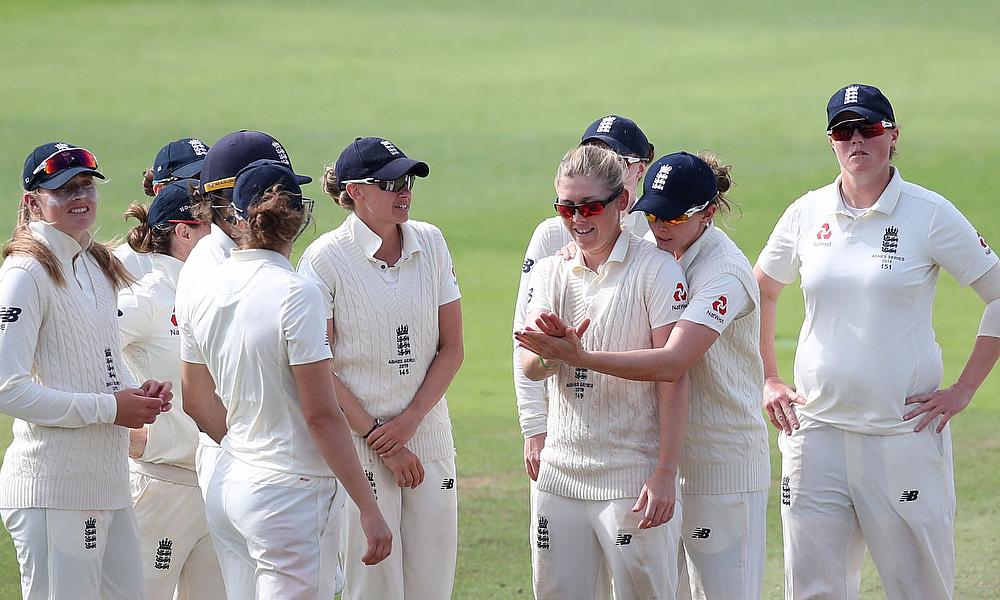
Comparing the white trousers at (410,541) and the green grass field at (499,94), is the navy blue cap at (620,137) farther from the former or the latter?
the green grass field at (499,94)

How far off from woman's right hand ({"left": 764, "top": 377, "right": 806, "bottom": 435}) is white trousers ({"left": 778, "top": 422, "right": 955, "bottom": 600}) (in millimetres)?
65

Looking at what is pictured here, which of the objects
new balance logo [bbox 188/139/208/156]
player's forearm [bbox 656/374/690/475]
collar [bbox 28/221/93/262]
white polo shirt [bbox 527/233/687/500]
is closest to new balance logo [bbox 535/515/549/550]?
white polo shirt [bbox 527/233/687/500]

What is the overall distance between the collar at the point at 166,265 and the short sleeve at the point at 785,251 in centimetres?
227

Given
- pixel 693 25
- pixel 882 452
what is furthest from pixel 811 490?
pixel 693 25

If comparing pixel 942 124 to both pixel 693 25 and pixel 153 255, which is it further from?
pixel 153 255

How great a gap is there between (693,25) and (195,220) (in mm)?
23722

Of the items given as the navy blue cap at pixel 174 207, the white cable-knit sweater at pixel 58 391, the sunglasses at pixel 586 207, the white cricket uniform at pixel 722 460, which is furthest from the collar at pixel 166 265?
the white cricket uniform at pixel 722 460

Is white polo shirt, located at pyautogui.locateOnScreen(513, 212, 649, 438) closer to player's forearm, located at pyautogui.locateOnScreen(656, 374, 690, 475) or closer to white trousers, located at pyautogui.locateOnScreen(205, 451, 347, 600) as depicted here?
player's forearm, located at pyautogui.locateOnScreen(656, 374, 690, 475)

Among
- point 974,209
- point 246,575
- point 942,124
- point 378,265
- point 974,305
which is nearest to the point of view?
point 246,575

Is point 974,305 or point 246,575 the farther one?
point 974,305

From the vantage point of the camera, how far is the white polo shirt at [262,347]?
3816mm

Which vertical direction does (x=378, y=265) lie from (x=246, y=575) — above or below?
above

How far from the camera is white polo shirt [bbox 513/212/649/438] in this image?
4824 mm

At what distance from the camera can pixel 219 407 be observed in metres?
4.26
